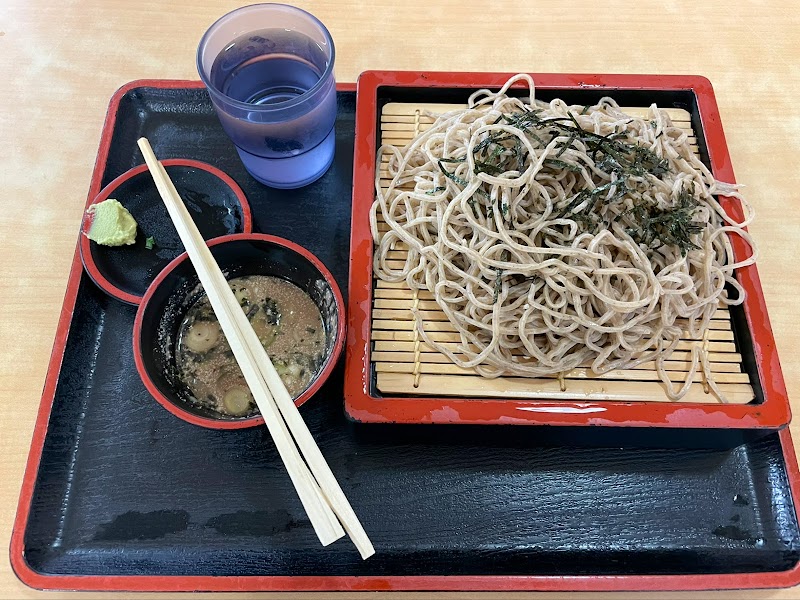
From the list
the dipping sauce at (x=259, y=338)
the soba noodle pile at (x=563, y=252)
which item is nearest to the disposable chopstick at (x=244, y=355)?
the dipping sauce at (x=259, y=338)

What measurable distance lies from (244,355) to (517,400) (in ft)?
2.35

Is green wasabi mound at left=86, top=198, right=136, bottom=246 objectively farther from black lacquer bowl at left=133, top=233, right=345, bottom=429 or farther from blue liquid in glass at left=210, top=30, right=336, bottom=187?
blue liquid in glass at left=210, top=30, right=336, bottom=187

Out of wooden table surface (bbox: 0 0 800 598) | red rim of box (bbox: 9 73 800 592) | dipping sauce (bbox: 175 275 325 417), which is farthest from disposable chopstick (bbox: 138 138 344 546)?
wooden table surface (bbox: 0 0 800 598)

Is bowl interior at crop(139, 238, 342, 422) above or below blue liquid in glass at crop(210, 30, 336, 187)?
below

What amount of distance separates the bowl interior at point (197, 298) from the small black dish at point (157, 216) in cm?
15

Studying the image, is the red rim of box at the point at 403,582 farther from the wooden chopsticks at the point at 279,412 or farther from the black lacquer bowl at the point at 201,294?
the black lacquer bowl at the point at 201,294

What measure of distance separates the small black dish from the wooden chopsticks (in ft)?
0.66

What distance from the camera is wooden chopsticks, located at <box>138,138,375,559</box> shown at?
1222 millimetres

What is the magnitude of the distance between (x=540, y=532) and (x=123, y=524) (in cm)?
110

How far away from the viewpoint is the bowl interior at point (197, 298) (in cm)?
144

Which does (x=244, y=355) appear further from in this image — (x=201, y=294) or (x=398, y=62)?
(x=398, y=62)

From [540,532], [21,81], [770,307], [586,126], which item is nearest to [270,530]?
[540,532]

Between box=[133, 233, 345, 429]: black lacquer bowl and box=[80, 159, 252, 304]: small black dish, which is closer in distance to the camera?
box=[133, 233, 345, 429]: black lacquer bowl

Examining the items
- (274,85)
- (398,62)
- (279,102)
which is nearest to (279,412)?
(279,102)
